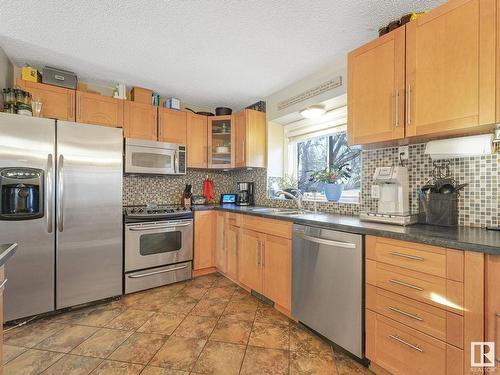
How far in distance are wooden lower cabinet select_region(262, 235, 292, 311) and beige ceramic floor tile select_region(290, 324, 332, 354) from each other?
0.21m

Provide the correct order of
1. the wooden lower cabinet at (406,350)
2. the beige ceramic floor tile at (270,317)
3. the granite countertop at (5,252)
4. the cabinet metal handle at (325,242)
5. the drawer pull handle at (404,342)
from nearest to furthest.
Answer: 1. the granite countertop at (5,252)
2. the wooden lower cabinet at (406,350)
3. the drawer pull handle at (404,342)
4. the cabinet metal handle at (325,242)
5. the beige ceramic floor tile at (270,317)

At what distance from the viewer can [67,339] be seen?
1.76 meters

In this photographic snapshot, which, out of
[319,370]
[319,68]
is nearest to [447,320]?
[319,370]

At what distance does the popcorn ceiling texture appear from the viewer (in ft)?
4.72

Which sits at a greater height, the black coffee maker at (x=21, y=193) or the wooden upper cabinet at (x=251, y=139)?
the wooden upper cabinet at (x=251, y=139)

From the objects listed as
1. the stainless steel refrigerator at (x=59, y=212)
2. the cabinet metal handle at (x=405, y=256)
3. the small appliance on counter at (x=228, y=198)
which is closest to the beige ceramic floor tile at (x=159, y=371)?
the stainless steel refrigerator at (x=59, y=212)

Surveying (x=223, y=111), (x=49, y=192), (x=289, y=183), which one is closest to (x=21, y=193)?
(x=49, y=192)

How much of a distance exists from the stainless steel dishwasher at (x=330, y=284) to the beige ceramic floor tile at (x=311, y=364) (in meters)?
0.14

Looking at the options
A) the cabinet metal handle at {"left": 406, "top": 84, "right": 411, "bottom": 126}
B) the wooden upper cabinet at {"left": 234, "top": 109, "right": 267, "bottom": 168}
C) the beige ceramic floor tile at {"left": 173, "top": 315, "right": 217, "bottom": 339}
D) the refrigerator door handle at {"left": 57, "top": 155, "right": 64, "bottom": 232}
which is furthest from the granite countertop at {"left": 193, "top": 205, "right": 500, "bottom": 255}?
the refrigerator door handle at {"left": 57, "top": 155, "right": 64, "bottom": 232}

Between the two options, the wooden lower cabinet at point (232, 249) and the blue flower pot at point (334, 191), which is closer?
the blue flower pot at point (334, 191)

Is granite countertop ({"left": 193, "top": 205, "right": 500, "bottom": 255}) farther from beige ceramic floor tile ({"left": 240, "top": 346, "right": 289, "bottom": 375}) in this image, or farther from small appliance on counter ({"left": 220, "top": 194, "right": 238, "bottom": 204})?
small appliance on counter ({"left": 220, "top": 194, "right": 238, "bottom": 204})

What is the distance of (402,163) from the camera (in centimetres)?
183

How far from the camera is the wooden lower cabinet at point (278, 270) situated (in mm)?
2039

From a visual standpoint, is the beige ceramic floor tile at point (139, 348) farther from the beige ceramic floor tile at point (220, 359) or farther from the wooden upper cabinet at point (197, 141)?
the wooden upper cabinet at point (197, 141)
